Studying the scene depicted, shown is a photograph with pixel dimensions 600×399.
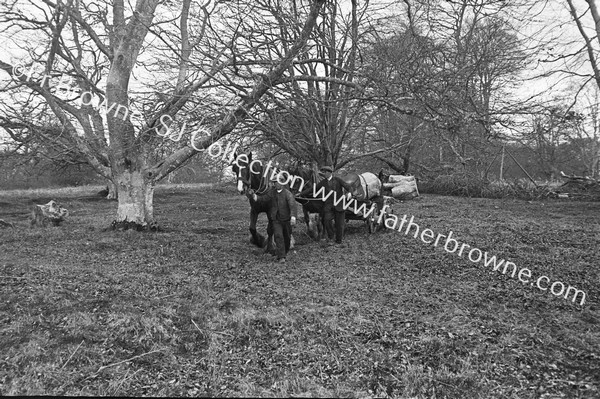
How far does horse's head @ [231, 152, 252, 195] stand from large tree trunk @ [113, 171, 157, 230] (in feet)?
11.4

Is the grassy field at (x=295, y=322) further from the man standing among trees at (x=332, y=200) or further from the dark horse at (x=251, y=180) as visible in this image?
the dark horse at (x=251, y=180)

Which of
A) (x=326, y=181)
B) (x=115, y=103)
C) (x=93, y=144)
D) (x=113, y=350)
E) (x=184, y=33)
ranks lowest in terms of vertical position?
(x=113, y=350)

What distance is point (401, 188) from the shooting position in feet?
60.6

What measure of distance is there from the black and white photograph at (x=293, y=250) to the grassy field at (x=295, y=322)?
0.03 m

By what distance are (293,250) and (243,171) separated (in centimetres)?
214

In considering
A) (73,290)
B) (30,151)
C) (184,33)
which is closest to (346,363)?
(73,290)

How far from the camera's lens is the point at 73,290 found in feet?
16.8

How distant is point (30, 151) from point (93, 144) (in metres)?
2.97

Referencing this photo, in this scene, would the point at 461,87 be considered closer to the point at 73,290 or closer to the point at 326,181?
the point at 326,181

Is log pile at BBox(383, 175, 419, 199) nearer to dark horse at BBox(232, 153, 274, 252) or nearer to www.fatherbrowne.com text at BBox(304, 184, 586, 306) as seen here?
www.fatherbrowne.com text at BBox(304, 184, 586, 306)

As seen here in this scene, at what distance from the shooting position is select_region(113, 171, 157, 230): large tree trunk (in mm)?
9484

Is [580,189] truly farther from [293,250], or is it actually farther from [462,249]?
[293,250]

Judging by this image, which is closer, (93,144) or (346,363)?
(346,363)

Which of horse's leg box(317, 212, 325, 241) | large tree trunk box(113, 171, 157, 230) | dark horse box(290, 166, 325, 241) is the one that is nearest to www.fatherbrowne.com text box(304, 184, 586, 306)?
dark horse box(290, 166, 325, 241)
